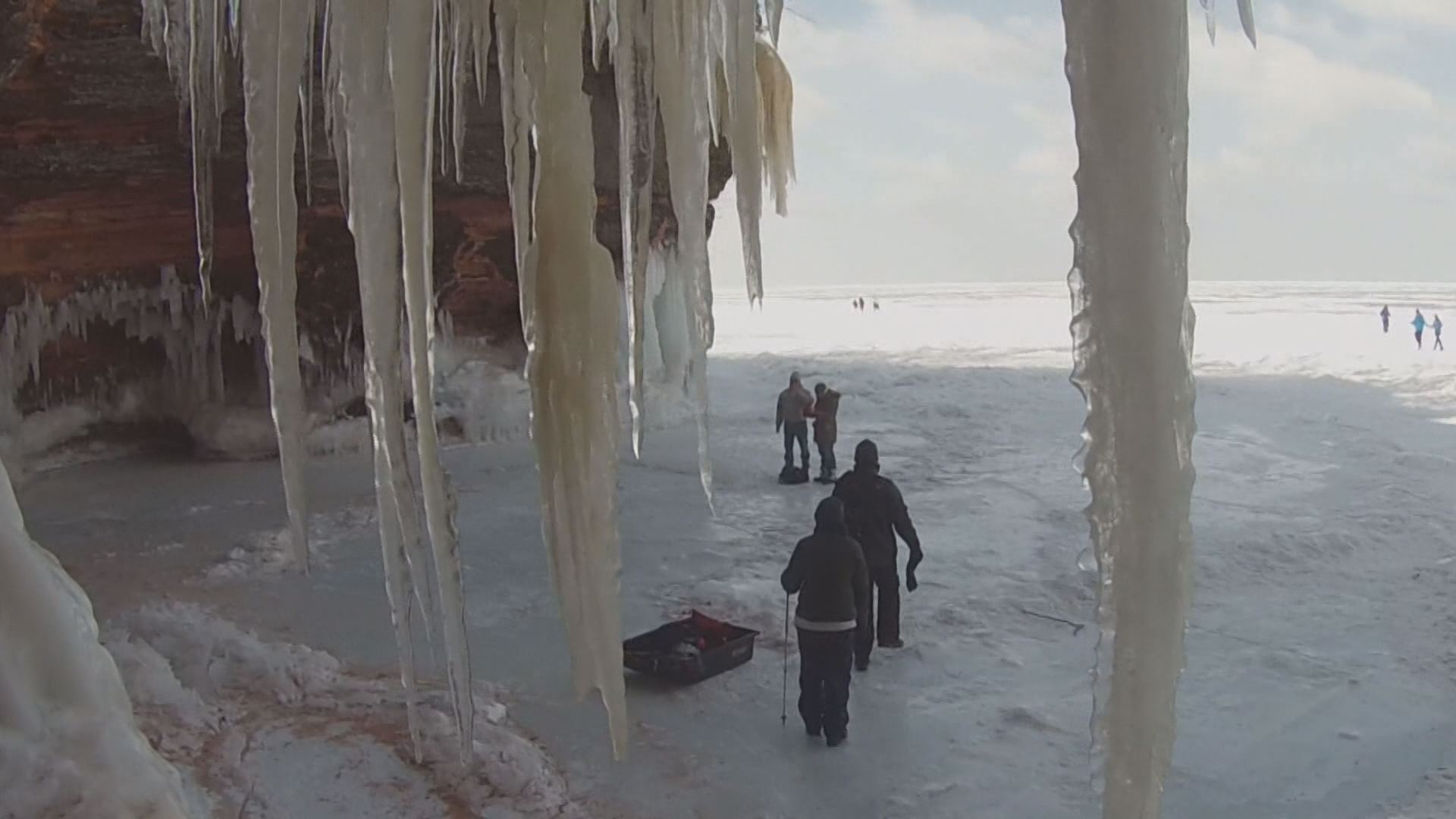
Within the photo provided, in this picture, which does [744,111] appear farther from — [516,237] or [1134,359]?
[1134,359]

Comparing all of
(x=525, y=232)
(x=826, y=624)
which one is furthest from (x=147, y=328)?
(x=525, y=232)

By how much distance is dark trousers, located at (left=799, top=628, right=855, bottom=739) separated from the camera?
13.7ft

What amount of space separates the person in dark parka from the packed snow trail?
1.83 m

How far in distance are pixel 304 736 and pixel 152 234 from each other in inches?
258

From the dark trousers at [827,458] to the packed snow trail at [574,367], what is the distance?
673 cm

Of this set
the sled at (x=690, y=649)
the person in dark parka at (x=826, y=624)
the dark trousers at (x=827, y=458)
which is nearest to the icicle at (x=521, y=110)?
the person in dark parka at (x=826, y=624)

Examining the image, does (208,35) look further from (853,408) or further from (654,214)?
(853,408)

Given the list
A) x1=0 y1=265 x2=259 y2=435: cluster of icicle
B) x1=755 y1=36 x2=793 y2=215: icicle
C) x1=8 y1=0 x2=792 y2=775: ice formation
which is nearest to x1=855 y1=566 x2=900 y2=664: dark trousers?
x1=8 y1=0 x2=792 y2=775: ice formation

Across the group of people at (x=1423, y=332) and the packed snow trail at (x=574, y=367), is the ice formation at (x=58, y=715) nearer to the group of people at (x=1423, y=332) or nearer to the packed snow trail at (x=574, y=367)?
the packed snow trail at (x=574, y=367)

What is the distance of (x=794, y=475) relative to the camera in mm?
9141

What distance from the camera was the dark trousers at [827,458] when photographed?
361 inches

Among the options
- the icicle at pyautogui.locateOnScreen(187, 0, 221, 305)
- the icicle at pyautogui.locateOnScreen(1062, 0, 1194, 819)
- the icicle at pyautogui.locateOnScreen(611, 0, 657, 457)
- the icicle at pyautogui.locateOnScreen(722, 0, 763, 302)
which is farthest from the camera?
the icicle at pyautogui.locateOnScreen(187, 0, 221, 305)

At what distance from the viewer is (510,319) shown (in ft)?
36.7

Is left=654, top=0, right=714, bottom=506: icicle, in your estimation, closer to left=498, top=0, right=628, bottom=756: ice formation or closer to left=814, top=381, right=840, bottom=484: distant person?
left=498, top=0, right=628, bottom=756: ice formation
